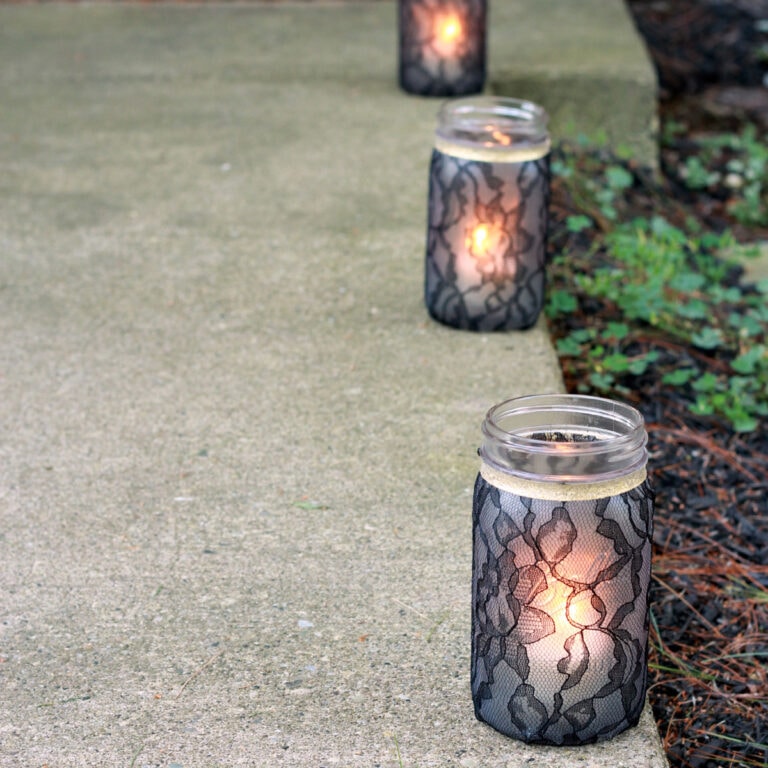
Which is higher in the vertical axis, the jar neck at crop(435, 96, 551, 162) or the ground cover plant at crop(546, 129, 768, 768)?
the jar neck at crop(435, 96, 551, 162)

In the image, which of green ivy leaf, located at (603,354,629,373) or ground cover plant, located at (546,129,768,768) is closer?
ground cover plant, located at (546,129,768,768)

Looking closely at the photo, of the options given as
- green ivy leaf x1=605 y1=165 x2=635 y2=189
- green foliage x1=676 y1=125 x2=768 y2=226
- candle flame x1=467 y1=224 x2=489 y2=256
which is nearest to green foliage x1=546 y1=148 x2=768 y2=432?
green ivy leaf x1=605 y1=165 x2=635 y2=189

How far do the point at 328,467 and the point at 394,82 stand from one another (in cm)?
362

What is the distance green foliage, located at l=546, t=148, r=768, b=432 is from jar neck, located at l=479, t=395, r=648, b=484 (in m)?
1.47

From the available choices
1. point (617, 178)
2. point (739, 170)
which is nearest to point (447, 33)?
point (617, 178)

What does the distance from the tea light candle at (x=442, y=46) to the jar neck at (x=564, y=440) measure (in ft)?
12.4

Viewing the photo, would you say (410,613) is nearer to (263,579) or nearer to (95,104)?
(263,579)

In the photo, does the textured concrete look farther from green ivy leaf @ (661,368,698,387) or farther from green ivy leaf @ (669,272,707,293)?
green ivy leaf @ (661,368,698,387)

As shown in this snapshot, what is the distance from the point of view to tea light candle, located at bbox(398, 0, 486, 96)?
17.7 ft

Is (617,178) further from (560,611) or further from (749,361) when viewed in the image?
(560,611)

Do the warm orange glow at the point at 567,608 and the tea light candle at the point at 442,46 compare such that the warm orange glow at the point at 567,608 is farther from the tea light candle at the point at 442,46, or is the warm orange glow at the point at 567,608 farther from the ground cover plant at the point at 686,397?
the tea light candle at the point at 442,46

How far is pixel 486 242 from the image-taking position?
341cm

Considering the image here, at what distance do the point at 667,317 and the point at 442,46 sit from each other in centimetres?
219

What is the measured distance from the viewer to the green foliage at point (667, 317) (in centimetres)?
355
